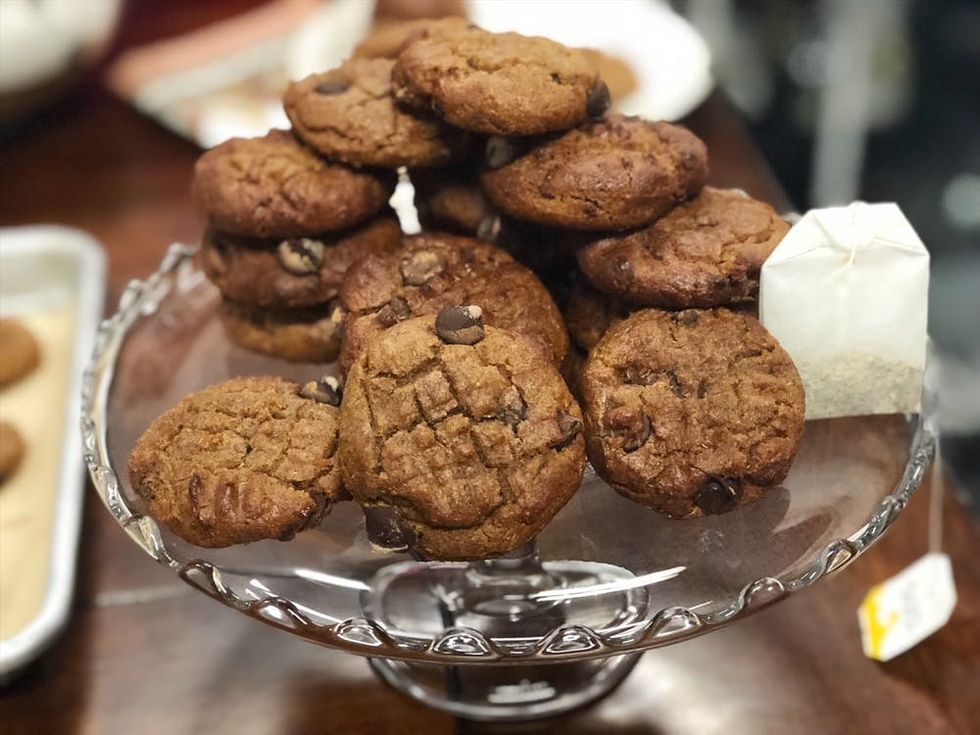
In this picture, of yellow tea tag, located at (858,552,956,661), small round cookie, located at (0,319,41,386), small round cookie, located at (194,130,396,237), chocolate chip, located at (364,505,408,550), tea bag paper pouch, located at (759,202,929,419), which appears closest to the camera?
chocolate chip, located at (364,505,408,550)

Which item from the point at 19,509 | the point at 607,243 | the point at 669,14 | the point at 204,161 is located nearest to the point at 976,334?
the point at 669,14

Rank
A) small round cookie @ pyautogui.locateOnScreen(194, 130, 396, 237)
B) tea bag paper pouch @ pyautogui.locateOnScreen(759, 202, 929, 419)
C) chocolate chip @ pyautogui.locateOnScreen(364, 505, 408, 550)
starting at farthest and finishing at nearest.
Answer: small round cookie @ pyautogui.locateOnScreen(194, 130, 396, 237) < tea bag paper pouch @ pyautogui.locateOnScreen(759, 202, 929, 419) < chocolate chip @ pyautogui.locateOnScreen(364, 505, 408, 550)

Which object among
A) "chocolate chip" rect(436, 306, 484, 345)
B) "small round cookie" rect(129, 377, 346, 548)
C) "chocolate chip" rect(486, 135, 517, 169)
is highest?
"chocolate chip" rect(486, 135, 517, 169)

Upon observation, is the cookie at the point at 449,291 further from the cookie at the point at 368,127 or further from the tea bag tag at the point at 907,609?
the tea bag tag at the point at 907,609

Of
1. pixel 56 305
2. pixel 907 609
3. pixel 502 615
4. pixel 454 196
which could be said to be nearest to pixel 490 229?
pixel 454 196

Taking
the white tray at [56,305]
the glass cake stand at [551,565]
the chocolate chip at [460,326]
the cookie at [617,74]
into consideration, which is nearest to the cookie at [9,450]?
the white tray at [56,305]

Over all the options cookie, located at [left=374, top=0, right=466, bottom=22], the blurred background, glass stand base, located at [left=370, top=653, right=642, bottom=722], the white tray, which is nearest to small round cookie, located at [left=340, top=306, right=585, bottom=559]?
glass stand base, located at [left=370, top=653, right=642, bottom=722]

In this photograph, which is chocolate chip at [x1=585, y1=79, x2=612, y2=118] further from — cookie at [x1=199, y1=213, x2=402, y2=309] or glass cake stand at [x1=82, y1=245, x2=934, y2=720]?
glass cake stand at [x1=82, y1=245, x2=934, y2=720]

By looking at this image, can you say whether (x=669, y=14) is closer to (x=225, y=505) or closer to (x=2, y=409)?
(x=2, y=409)
